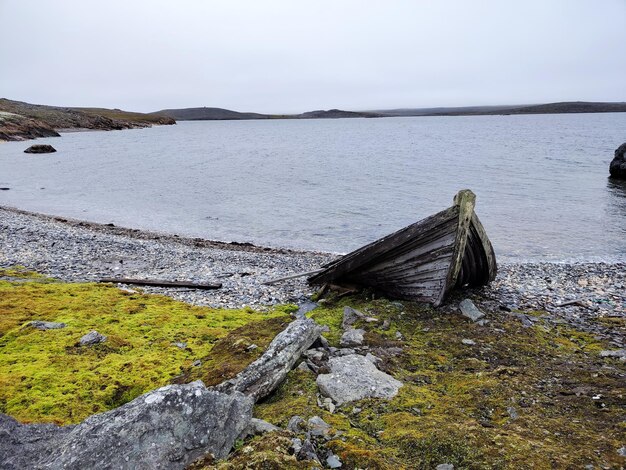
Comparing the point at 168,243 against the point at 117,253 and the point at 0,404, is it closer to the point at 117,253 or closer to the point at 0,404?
the point at 117,253

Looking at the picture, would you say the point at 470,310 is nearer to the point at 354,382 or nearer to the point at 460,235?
the point at 460,235

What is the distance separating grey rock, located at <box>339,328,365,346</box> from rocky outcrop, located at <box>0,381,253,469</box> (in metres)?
3.86

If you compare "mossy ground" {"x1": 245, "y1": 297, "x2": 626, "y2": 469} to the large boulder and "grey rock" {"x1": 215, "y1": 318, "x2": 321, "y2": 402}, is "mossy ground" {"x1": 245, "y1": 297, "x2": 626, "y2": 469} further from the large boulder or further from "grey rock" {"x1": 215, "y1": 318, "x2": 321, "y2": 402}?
the large boulder

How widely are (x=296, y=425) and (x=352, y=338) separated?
3693mm

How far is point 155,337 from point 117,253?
993 cm

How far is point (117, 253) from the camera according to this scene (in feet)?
59.1

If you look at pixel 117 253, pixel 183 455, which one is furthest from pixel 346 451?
pixel 117 253

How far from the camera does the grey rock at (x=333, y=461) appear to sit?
184 inches

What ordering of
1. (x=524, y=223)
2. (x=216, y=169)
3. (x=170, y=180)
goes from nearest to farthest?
(x=524, y=223) < (x=170, y=180) < (x=216, y=169)

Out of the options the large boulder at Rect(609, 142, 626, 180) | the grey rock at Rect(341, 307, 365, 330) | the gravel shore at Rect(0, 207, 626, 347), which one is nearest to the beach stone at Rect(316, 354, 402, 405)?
the grey rock at Rect(341, 307, 365, 330)

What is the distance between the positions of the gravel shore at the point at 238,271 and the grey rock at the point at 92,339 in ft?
12.0

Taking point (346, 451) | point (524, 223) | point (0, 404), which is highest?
point (346, 451)

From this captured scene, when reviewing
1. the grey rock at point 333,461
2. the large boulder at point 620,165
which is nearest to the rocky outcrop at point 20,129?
the large boulder at point 620,165

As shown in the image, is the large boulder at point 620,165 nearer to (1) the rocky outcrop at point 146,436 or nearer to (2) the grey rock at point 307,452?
(2) the grey rock at point 307,452
